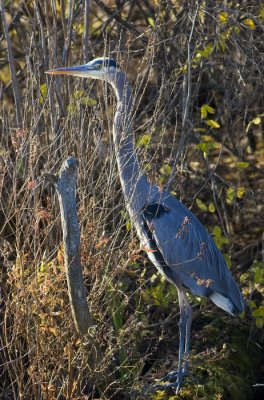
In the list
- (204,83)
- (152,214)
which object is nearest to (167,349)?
(152,214)

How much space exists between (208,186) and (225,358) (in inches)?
57.2

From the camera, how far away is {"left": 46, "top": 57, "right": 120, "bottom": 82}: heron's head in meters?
4.24

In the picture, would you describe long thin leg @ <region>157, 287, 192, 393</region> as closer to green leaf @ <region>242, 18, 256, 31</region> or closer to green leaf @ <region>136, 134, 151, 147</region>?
green leaf @ <region>136, 134, 151, 147</region>

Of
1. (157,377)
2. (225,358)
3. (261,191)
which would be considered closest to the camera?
(157,377)

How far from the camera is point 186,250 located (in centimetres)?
470

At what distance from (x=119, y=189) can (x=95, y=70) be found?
25.0 inches

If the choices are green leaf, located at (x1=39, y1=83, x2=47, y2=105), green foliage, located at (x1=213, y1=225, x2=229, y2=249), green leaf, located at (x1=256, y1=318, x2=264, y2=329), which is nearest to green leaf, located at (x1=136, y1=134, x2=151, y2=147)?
green leaf, located at (x1=39, y1=83, x2=47, y2=105)

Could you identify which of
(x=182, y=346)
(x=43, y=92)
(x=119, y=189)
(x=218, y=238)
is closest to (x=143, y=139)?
(x=119, y=189)

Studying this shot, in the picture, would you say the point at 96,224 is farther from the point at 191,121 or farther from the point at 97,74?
the point at 191,121

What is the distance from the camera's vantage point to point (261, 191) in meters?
5.64

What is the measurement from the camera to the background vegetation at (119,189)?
364 cm

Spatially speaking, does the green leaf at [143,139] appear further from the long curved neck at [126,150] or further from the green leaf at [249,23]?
the green leaf at [249,23]

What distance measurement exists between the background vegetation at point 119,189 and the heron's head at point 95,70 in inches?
2.2

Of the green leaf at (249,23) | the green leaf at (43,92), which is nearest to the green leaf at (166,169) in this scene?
the green leaf at (43,92)
